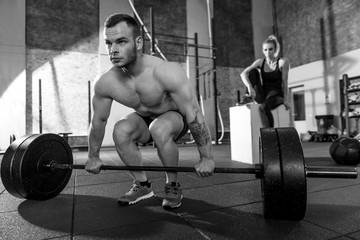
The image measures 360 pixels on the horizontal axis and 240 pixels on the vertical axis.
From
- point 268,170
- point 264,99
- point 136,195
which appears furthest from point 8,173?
point 264,99

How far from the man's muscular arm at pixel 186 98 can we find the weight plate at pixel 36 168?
2.21 ft

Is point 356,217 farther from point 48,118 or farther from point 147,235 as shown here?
point 48,118

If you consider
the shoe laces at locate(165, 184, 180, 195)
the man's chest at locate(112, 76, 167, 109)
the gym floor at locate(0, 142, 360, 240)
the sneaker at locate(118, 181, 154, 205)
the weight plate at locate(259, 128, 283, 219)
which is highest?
the man's chest at locate(112, 76, 167, 109)

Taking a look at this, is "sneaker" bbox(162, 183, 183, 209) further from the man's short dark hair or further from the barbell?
the man's short dark hair

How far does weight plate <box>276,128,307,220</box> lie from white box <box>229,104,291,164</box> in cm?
141

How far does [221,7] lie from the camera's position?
634 cm

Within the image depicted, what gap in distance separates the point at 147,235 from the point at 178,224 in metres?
0.14

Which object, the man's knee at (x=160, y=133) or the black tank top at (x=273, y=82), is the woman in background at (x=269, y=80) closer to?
the black tank top at (x=273, y=82)

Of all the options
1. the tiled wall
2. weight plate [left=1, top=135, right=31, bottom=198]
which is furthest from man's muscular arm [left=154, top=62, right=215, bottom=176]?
the tiled wall

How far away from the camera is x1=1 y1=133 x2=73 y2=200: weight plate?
1.13m

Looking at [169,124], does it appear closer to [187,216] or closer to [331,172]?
[187,216]

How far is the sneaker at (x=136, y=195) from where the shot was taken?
1.18m

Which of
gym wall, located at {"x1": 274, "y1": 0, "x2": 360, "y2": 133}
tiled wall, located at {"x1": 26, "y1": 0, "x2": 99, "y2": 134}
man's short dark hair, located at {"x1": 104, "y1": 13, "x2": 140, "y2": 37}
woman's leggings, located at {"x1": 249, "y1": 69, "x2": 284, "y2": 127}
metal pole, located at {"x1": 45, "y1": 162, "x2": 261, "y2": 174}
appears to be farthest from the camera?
gym wall, located at {"x1": 274, "y1": 0, "x2": 360, "y2": 133}

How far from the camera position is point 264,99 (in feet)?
7.44
